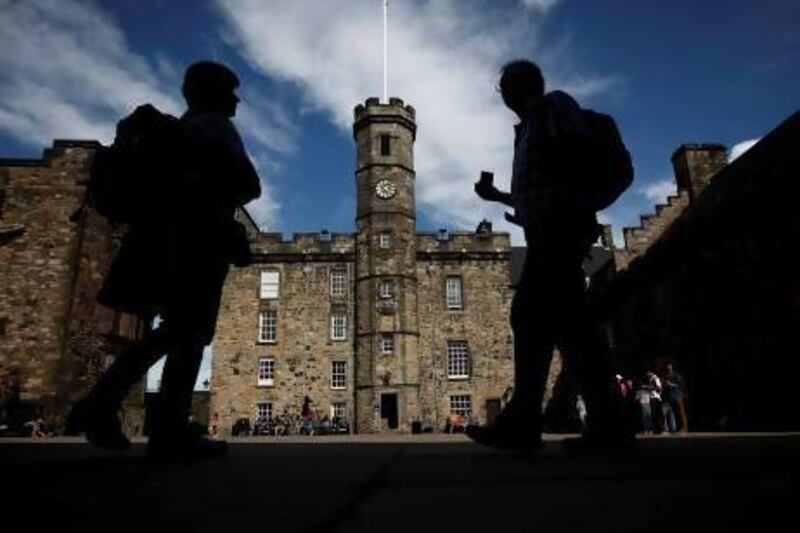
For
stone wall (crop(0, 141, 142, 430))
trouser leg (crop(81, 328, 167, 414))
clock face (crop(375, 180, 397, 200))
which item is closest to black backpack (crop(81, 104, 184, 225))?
trouser leg (crop(81, 328, 167, 414))

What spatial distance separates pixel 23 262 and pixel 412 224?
17.5 m

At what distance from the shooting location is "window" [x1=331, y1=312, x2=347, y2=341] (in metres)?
29.2

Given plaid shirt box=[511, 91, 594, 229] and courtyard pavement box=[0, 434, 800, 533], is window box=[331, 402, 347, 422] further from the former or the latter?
courtyard pavement box=[0, 434, 800, 533]

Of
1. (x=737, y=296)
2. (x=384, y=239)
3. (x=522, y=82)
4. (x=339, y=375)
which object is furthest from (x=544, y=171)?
(x=384, y=239)

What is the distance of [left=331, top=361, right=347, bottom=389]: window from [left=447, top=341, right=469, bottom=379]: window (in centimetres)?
502

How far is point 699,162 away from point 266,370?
21388mm

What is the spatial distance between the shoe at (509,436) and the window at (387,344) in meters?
25.2

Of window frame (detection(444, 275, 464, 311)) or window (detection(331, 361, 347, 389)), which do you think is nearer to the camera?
window (detection(331, 361, 347, 389))

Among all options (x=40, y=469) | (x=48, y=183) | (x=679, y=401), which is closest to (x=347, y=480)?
(x=40, y=469)

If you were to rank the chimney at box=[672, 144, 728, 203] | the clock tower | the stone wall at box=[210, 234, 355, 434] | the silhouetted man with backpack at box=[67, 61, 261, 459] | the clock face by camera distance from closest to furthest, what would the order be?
the silhouetted man with backpack at box=[67, 61, 261, 459], the chimney at box=[672, 144, 728, 203], the clock tower, the stone wall at box=[210, 234, 355, 434], the clock face

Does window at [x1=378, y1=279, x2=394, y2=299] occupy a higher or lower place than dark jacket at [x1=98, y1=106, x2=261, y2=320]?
higher

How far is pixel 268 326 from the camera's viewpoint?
29641mm

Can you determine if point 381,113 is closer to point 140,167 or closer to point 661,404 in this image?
point 661,404

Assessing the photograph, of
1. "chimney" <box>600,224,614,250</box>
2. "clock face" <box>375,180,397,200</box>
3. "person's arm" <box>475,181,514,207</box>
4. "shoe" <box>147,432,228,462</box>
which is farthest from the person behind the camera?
"chimney" <box>600,224,614,250</box>
